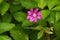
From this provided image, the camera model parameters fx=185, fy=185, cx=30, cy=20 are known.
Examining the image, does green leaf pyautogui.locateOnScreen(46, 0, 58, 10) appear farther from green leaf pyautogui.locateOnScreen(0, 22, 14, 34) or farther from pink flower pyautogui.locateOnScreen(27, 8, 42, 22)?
green leaf pyautogui.locateOnScreen(0, 22, 14, 34)

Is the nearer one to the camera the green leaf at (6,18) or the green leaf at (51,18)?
the green leaf at (51,18)

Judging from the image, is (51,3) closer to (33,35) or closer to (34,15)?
(34,15)

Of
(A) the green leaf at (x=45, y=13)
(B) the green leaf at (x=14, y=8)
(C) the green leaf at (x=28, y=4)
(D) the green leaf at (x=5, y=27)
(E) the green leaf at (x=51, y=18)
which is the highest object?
(C) the green leaf at (x=28, y=4)

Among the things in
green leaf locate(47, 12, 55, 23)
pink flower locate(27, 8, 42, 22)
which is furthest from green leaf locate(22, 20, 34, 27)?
green leaf locate(47, 12, 55, 23)

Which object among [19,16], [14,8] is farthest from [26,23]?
[14,8]

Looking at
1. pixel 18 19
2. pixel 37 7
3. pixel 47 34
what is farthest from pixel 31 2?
pixel 47 34

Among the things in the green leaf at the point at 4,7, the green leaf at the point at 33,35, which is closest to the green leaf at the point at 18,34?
the green leaf at the point at 33,35

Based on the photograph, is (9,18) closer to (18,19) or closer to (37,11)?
(18,19)

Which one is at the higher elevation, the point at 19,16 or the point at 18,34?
the point at 19,16

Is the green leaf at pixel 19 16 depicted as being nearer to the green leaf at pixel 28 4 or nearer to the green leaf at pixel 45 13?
the green leaf at pixel 28 4
